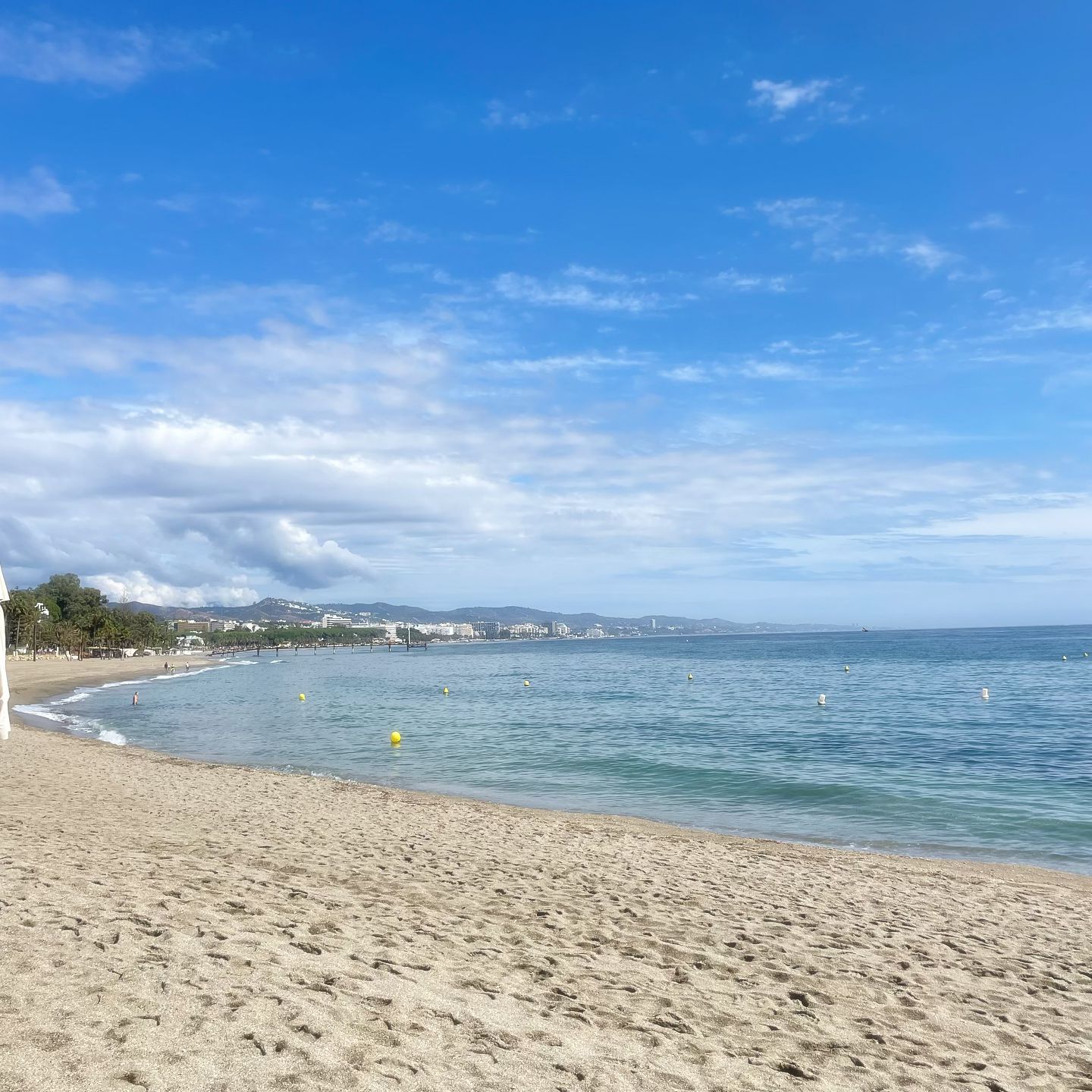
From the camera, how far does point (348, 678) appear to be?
79.3m

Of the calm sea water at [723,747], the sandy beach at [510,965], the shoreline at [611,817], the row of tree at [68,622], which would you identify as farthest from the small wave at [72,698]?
the row of tree at [68,622]

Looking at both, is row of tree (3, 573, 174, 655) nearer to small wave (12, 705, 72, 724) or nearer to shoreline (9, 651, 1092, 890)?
small wave (12, 705, 72, 724)

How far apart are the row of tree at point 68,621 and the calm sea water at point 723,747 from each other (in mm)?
60948

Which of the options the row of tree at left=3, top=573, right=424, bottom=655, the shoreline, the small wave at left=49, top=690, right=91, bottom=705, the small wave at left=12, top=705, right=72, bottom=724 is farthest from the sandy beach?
the row of tree at left=3, top=573, right=424, bottom=655

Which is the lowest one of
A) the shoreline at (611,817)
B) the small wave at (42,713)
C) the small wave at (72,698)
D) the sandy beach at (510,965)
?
the small wave at (72,698)

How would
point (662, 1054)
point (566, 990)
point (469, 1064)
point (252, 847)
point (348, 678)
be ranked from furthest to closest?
point (348, 678), point (252, 847), point (566, 990), point (662, 1054), point (469, 1064)

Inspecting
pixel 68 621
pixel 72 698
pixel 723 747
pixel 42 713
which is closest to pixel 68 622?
pixel 68 621

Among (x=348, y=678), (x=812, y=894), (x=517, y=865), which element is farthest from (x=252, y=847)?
(x=348, y=678)

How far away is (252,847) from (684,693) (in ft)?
142

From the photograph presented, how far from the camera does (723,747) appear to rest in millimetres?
27547

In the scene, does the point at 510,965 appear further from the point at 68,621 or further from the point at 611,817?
the point at 68,621

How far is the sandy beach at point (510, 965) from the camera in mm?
4742

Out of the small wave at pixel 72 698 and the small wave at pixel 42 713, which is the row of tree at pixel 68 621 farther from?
the small wave at pixel 42 713

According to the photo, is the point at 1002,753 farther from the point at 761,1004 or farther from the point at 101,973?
the point at 101,973
